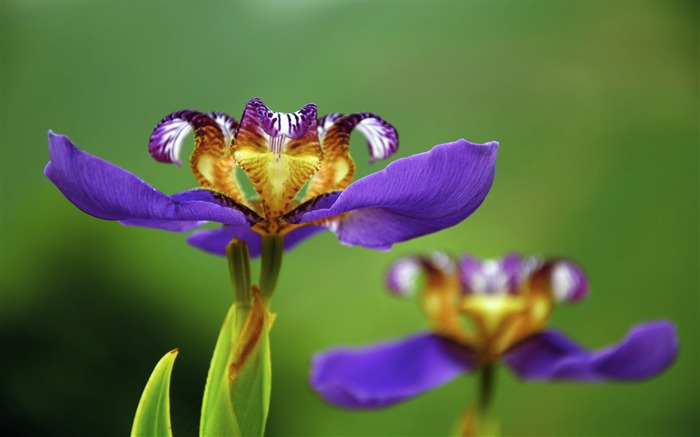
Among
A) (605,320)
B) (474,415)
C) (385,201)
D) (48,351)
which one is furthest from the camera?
(605,320)

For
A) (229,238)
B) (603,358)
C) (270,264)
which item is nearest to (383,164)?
(603,358)

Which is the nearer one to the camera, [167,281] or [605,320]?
[167,281]

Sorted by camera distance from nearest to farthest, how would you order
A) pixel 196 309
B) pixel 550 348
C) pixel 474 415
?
pixel 474 415, pixel 550 348, pixel 196 309

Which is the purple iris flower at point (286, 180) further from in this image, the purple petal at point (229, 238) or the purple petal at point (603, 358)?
the purple petal at point (603, 358)

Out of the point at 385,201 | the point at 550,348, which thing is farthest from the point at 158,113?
the point at 385,201

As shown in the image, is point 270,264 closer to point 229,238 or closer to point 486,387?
point 229,238

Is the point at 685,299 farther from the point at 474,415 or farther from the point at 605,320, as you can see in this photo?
the point at 474,415

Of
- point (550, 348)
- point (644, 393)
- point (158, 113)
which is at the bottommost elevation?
point (644, 393)
